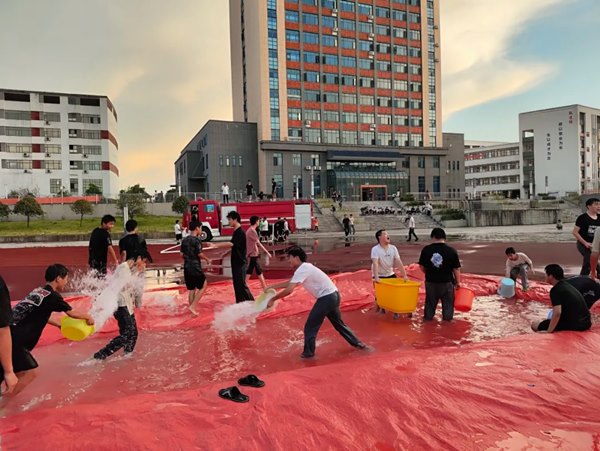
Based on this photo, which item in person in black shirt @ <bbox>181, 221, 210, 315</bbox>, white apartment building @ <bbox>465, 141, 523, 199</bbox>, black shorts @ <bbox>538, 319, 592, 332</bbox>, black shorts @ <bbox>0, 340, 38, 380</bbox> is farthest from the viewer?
white apartment building @ <bbox>465, 141, 523, 199</bbox>

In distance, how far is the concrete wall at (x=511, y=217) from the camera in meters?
44.2

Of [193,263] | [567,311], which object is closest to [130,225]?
[193,263]

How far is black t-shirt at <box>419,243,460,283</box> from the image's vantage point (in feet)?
24.8

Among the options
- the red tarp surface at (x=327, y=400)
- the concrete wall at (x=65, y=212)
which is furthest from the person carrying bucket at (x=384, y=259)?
the concrete wall at (x=65, y=212)

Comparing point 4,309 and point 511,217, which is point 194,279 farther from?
point 511,217

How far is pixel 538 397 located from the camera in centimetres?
423

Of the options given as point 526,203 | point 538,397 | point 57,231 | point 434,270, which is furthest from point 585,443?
point 526,203

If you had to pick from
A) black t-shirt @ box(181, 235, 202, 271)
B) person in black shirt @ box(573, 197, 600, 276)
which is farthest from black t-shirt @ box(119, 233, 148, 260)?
person in black shirt @ box(573, 197, 600, 276)

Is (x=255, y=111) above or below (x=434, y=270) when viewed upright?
above

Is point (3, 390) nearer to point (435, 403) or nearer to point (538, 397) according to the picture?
point (435, 403)

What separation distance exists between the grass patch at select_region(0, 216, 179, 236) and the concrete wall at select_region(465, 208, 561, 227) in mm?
29719

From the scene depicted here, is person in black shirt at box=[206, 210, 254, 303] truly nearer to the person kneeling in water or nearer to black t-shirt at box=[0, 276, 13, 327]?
the person kneeling in water

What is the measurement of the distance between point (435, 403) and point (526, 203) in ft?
195

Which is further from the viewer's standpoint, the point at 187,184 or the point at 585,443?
the point at 187,184
